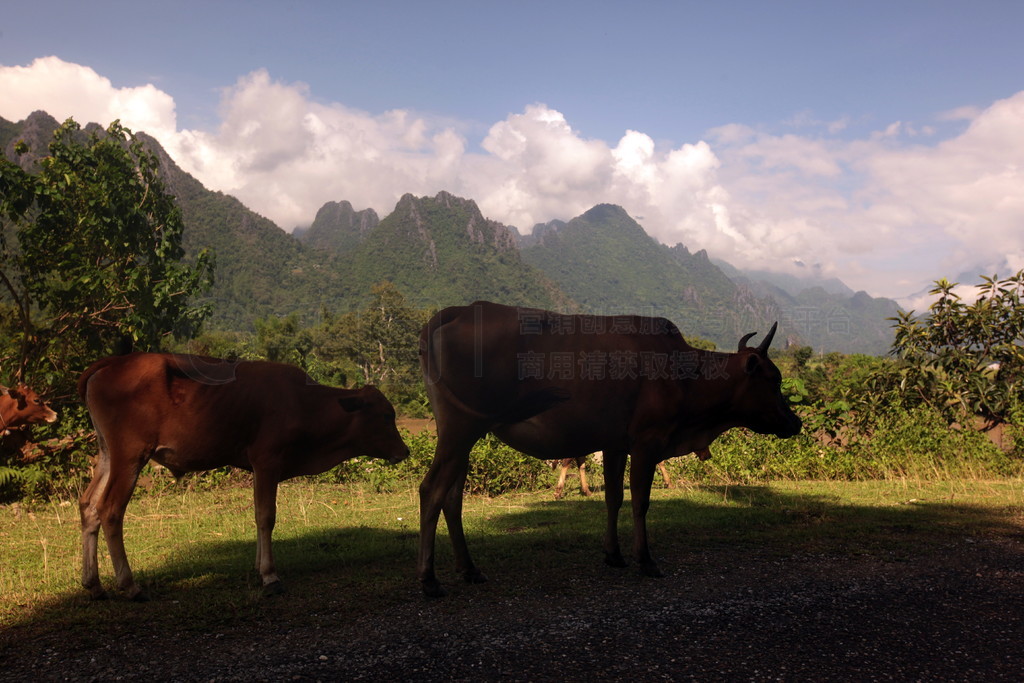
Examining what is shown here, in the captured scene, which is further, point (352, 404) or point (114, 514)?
point (352, 404)

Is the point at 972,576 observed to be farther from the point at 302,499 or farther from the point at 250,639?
the point at 302,499

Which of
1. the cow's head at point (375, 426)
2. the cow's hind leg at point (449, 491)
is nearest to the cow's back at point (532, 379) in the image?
the cow's hind leg at point (449, 491)

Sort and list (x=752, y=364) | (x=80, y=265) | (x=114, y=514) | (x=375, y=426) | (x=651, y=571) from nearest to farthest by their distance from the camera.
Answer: (x=114, y=514), (x=651, y=571), (x=375, y=426), (x=752, y=364), (x=80, y=265)

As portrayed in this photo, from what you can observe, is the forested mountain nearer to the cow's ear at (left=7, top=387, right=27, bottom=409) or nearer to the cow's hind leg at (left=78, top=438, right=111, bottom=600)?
the cow's ear at (left=7, top=387, right=27, bottom=409)

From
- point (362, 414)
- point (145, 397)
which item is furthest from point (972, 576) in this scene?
point (145, 397)

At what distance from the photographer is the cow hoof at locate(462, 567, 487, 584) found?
6062 millimetres

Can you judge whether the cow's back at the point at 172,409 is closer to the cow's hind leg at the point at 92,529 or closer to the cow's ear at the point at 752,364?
the cow's hind leg at the point at 92,529

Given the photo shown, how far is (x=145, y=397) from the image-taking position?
5785 mm

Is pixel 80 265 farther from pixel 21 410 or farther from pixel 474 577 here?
pixel 474 577

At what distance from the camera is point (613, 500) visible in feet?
21.7

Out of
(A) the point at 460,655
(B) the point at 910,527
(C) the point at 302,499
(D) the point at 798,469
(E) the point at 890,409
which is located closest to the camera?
→ (A) the point at 460,655

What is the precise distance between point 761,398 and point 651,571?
2.14 meters

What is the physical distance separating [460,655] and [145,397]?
3.33 metres

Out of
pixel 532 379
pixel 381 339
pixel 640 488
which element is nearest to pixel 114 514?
pixel 532 379
